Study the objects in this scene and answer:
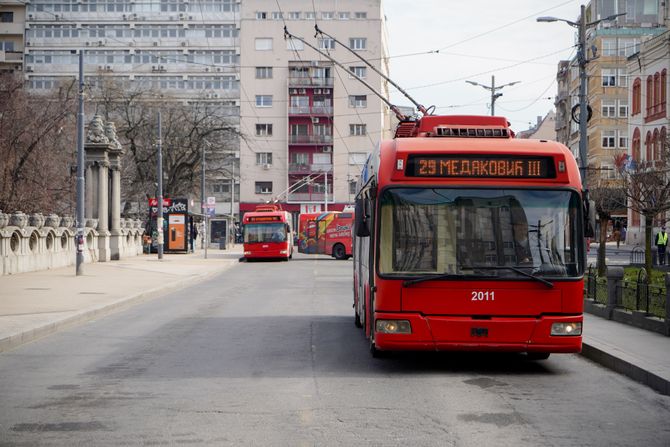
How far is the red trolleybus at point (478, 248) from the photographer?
36.1 feet

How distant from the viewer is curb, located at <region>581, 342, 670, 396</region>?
10.1m

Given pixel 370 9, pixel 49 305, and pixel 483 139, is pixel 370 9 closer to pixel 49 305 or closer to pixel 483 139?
pixel 49 305

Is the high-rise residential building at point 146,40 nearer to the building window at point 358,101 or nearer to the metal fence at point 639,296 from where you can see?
the building window at point 358,101

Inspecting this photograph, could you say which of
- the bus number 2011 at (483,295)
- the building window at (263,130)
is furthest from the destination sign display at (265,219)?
the building window at (263,130)

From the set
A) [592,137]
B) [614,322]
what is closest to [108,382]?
[614,322]

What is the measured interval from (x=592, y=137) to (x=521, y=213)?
7335 cm

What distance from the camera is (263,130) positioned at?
9831cm

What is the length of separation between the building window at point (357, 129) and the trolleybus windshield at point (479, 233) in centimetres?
8533

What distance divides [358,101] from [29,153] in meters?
50.2

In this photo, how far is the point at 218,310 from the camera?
2062 cm

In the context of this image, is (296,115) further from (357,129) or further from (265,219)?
(265,219)

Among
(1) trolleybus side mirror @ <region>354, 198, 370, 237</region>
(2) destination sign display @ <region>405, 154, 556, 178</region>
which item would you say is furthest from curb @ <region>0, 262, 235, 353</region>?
(2) destination sign display @ <region>405, 154, 556, 178</region>

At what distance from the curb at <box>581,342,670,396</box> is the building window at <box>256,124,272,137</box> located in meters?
86.3

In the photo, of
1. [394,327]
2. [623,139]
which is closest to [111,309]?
[394,327]
